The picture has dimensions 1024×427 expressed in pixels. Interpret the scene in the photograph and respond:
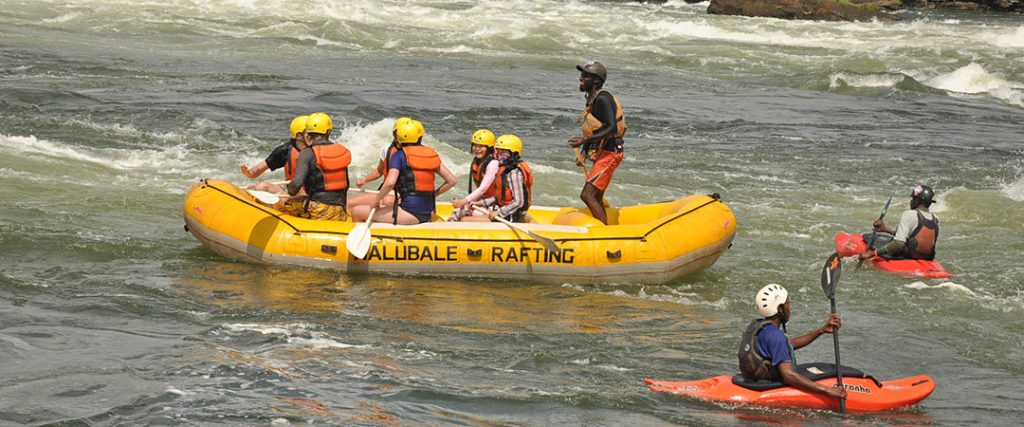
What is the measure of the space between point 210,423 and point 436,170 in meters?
3.97

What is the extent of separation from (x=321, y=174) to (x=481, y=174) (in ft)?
4.17

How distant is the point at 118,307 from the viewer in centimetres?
897

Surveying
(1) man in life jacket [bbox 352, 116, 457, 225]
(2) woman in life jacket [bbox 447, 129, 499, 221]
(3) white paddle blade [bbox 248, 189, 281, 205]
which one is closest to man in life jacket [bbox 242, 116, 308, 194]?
(3) white paddle blade [bbox 248, 189, 281, 205]

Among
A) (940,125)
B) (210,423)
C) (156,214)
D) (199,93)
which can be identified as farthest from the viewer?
(940,125)

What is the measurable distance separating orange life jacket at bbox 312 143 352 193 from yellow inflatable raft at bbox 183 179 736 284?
331mm

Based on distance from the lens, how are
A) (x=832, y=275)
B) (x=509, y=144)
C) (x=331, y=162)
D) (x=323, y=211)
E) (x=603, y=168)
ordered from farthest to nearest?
1. (x=603, y=168)
2. (x=323, y=211)
3. (x=509, y=144)
4. (x=331, y=162)
5. (x=832, y=275)

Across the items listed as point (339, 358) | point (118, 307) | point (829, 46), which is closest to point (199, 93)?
point (118, 307)

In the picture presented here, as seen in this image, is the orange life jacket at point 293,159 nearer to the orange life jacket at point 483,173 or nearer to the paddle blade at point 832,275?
the orange life jacket at point 483,173

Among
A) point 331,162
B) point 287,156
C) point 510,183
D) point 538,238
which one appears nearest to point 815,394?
point 538,238

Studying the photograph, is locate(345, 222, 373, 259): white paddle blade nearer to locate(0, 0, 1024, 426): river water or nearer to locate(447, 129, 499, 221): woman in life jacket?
locate(0, 0, 1024, 426): river water

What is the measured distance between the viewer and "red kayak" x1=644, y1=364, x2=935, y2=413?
285 inches

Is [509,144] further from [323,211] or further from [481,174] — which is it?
[323,211]

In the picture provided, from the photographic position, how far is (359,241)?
9938mm

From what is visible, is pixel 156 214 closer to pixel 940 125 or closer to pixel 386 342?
pixel 386 342
